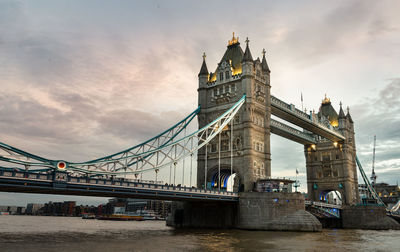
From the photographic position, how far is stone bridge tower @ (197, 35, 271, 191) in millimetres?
57906

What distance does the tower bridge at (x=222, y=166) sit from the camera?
1407 inches

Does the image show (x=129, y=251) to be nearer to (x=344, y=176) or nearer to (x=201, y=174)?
(x=201, y=174)

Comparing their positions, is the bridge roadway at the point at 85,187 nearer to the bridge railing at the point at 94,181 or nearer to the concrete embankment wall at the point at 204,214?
the bridge railing at the point at 94,181

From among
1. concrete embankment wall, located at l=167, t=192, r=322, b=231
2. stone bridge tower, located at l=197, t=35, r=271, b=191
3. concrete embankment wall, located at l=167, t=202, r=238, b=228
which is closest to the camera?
concrete embankment wall, located at l=167, t=192, r=322, b=231

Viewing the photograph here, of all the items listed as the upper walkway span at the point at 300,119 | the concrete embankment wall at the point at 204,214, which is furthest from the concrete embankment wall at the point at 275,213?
the upper walkway span at the point at 300,119

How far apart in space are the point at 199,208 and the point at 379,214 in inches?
1538

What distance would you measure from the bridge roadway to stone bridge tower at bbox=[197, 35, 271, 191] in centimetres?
1166

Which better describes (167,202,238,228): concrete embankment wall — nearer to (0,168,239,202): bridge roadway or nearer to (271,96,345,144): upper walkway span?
(0,168,239,202): bridge roadway

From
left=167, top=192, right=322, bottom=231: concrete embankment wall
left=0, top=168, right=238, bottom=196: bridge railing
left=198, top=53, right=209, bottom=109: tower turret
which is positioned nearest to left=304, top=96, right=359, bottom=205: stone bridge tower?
left=198, top=53, right=209, bottom=109: tower turret

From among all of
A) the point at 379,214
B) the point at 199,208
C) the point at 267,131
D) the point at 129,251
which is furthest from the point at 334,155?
the point at 129,251

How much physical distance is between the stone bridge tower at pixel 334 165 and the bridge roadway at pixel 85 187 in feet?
172

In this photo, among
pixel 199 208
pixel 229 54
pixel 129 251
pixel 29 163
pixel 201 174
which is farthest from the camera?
pixel 229 54

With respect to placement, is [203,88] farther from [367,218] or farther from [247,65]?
[367,218]

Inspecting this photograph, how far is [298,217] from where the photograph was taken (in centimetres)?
4853
